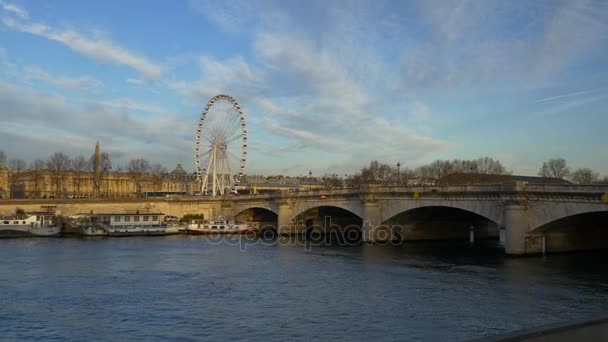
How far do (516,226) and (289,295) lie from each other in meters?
20.0

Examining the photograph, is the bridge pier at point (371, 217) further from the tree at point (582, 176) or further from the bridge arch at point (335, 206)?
the tree at point (582, 176)

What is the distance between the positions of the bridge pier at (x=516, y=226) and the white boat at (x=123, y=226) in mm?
41310

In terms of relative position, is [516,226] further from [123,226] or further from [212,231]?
[123,226]

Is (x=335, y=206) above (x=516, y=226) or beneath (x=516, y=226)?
above

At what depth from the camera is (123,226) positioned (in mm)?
65938

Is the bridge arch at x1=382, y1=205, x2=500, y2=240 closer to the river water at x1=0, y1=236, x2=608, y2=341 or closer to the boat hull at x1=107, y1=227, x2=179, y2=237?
the river water at x1=0, y1=236, x2=608, y2=341

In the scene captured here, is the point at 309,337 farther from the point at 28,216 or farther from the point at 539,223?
the point at 28,216

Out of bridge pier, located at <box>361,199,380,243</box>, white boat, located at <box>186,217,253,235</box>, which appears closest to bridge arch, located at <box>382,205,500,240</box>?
bridge pier, located at <box>361,199,380,243</box>

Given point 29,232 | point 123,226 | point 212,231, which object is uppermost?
point 123,226

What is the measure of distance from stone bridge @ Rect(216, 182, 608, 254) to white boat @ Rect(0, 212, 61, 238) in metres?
30.2

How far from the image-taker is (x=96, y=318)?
21203 millimetres

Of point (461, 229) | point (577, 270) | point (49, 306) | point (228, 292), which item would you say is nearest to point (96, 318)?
point (49, 306)

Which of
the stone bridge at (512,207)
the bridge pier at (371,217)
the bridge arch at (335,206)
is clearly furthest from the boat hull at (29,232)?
the bridge pier at (371,217)

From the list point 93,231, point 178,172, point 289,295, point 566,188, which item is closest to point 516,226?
point 566,188
